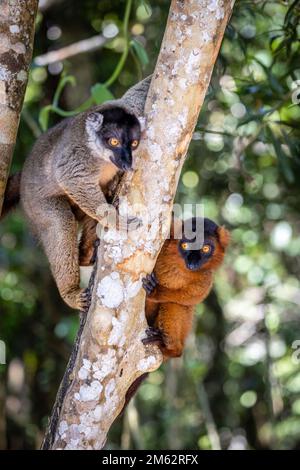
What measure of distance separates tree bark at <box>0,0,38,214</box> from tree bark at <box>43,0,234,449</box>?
1.00 m

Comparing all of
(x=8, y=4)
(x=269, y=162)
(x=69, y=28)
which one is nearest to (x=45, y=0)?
(x=69, y=28)

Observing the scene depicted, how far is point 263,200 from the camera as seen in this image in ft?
25.1

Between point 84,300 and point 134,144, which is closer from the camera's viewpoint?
point 134,144

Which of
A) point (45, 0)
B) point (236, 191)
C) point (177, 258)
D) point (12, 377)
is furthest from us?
point (12, 377)

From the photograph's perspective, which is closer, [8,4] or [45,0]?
[8,4]

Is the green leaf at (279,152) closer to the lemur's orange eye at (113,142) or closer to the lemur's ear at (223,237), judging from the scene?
the lemur's ear at (223,237)

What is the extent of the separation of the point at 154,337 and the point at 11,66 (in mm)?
2085

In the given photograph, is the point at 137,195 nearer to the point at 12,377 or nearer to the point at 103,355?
the point at 103,355

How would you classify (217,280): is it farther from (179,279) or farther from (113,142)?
(113,142)

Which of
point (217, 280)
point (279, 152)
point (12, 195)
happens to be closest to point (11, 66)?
point (12, 195)

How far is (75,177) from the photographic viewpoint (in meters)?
4.71

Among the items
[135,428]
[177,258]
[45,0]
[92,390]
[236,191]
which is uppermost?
[45,0]

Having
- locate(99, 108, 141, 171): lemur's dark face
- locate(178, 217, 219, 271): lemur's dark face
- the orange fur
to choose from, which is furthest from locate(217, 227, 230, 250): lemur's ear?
locate(99, 108, 141, 171): lemur's dark face

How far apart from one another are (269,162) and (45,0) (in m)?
3.29
